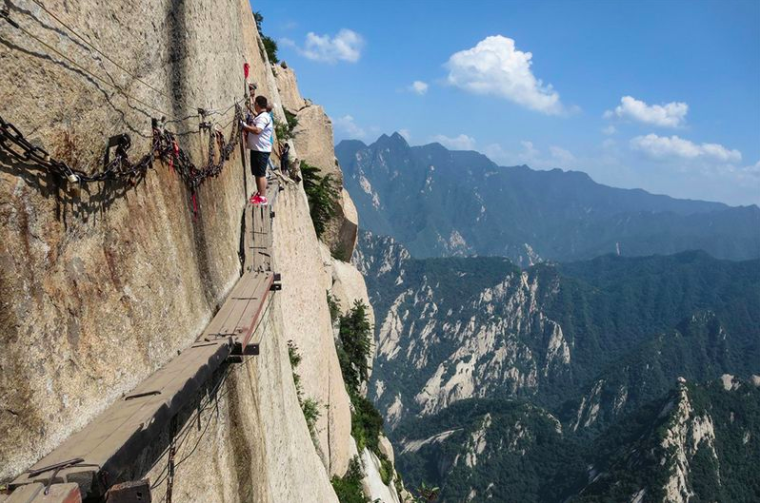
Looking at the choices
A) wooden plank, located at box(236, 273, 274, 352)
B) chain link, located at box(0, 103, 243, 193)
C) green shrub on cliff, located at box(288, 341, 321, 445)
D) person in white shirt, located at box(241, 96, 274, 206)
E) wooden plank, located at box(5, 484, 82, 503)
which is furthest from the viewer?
green shrub on cliff, located at box(288, 341, 321, 445)

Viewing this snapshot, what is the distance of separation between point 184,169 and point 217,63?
3126 mm

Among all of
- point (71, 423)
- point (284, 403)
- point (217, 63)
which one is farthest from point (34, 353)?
point (284, 403)

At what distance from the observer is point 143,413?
4.62 meters

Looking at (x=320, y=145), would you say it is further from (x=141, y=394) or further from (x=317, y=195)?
(x=141, y=394)

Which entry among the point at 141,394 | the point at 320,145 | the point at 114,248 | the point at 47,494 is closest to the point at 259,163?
the point at 114,248

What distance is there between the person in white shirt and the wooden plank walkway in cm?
391

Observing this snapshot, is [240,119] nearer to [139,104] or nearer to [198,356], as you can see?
[139,104]

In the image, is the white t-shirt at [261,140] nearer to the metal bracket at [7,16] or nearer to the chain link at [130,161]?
the chain link at [130,161]

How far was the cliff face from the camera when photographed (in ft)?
12.9

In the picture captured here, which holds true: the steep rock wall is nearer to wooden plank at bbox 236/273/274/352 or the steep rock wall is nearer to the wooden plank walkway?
the wooden plank walkway

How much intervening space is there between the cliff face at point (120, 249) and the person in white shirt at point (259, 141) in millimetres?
656

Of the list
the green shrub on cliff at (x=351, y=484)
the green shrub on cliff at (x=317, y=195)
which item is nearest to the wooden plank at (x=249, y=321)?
the green shrub on cliff at (x=351, y=484)

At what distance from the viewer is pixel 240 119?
1155cm

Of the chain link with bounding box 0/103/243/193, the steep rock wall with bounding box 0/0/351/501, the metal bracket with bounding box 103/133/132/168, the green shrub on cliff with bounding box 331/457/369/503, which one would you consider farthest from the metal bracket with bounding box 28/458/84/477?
the green shrub on cliff with bounding box 331/457/369/503
